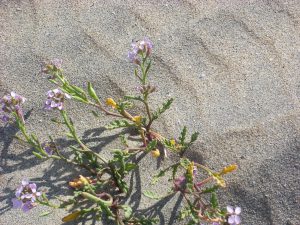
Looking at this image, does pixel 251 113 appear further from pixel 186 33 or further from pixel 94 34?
pixel 94 34

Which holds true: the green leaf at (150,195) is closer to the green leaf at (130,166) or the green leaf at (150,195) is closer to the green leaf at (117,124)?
the green leaf at (130,166)

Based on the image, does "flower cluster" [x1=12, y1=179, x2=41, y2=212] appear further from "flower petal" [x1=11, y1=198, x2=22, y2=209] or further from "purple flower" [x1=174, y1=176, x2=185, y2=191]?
"purple flower" [x1=174, y1=176, x2=185, y2=191]

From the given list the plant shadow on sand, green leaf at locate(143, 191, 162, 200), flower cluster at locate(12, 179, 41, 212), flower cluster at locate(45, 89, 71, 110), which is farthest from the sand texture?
flower cluster at locate(45, 89, 71, 110)

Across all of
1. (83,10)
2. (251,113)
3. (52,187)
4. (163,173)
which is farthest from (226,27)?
(52,187)

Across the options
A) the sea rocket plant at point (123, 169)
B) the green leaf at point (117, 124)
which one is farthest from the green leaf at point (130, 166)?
the green leaf at point (117, 124)

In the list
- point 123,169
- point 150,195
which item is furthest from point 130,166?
point 150,195

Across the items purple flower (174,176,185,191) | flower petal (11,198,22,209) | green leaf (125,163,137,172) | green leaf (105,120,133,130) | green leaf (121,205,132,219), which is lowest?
flower petal (11,198,22,209)
